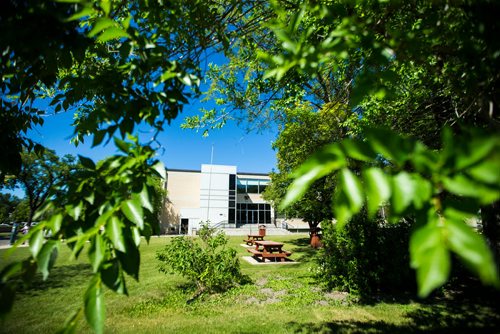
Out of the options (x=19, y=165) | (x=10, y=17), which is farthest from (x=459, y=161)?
(x=19, y=165)

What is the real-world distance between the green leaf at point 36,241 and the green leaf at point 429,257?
58.4 inches

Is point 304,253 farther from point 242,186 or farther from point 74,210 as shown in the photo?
point 242,186

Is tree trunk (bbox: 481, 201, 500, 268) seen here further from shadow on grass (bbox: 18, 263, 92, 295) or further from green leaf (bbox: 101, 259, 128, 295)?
shadow on grass (bbox: 18, 263, 92, 295)

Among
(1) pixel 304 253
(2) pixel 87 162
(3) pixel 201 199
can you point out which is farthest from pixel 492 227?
(3) pixel 201 199

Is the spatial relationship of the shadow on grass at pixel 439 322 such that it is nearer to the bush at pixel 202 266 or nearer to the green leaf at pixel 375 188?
the bush at pixel 202 266

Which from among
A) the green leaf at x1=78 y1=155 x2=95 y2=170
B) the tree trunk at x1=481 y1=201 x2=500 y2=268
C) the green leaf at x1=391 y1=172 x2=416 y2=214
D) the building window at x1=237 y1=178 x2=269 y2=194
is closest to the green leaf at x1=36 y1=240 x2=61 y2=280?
the green leaf at x1=78 y1=155 x2=95 y2=170

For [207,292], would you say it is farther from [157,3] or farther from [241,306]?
[157,3]

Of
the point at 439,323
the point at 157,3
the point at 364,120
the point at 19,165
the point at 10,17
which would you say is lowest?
the point at 439,323

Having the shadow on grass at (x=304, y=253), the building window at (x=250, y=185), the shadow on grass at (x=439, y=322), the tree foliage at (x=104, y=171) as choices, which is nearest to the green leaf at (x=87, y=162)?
the tree foliage at (x=104, y=171)

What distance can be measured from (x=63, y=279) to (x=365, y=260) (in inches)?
493

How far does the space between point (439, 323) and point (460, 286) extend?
5.24 m

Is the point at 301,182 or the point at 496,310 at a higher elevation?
Result: the point at 301,182

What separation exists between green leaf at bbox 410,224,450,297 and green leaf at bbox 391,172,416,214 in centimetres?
9

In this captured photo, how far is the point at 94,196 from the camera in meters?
1.46
